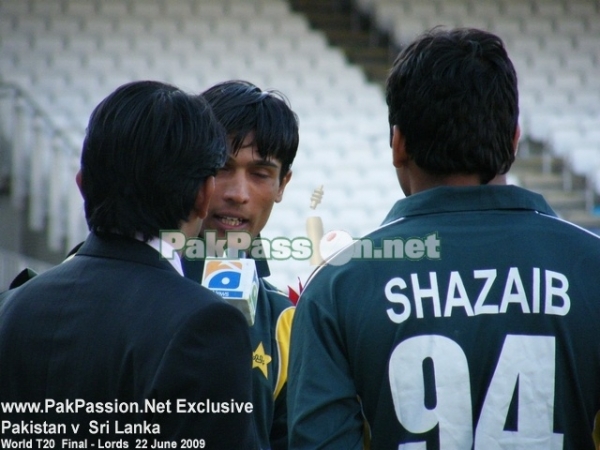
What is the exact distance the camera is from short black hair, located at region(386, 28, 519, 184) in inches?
60.3

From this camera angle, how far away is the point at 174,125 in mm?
1502

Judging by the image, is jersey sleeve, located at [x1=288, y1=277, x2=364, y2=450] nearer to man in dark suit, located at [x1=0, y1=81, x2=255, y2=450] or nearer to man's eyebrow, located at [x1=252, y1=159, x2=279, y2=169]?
man in dark suit, located at [x1=0, y1=81, x2=255, y2=450]

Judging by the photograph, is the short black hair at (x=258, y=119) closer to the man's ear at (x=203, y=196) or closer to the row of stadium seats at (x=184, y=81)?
the man's ear at (x=203, y=196)

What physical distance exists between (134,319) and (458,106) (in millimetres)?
619

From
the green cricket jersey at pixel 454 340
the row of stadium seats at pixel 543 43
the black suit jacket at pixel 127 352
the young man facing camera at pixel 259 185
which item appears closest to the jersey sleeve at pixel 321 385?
the green cricket jersey at pixel 454 340

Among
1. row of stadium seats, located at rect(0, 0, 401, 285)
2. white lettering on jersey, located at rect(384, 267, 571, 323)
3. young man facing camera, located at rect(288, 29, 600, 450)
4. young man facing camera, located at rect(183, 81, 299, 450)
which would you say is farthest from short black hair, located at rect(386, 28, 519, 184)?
row of stadium seats, located at rect(0, 0, 401, 285)

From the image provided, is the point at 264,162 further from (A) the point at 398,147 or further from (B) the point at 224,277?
(A) the point at 398,147

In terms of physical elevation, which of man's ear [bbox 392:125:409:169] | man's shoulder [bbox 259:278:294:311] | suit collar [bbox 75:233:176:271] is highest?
man's ear [bbox 392:125:409:169]

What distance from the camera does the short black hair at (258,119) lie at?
234 centimetres

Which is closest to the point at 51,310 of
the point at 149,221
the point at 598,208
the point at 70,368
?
the point at 70,368

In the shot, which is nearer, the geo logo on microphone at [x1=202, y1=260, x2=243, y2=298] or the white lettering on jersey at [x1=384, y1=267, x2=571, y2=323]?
the white lettering on jersey at [x1=384, y1=267, x2=571, y2=323]

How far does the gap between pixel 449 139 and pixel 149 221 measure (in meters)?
0.50

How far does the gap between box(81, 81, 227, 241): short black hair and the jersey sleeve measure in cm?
26

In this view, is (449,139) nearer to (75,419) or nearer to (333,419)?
(333,419)
